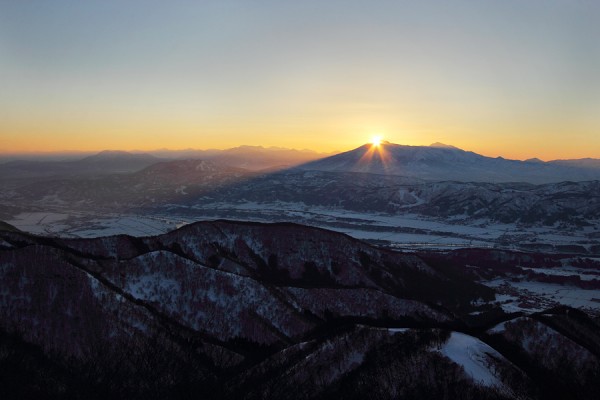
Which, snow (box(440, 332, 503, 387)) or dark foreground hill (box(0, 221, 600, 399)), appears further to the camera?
dark foreground hill (box(0, 221, 600, 399))

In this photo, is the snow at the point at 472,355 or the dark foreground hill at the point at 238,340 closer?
the snow at the point at 472,355

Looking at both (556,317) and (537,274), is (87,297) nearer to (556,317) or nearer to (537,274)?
(556,317)

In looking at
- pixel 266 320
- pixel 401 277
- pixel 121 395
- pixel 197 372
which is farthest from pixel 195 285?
pixel 401 277

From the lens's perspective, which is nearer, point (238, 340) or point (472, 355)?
point (472, 355)

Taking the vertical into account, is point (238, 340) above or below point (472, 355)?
below
